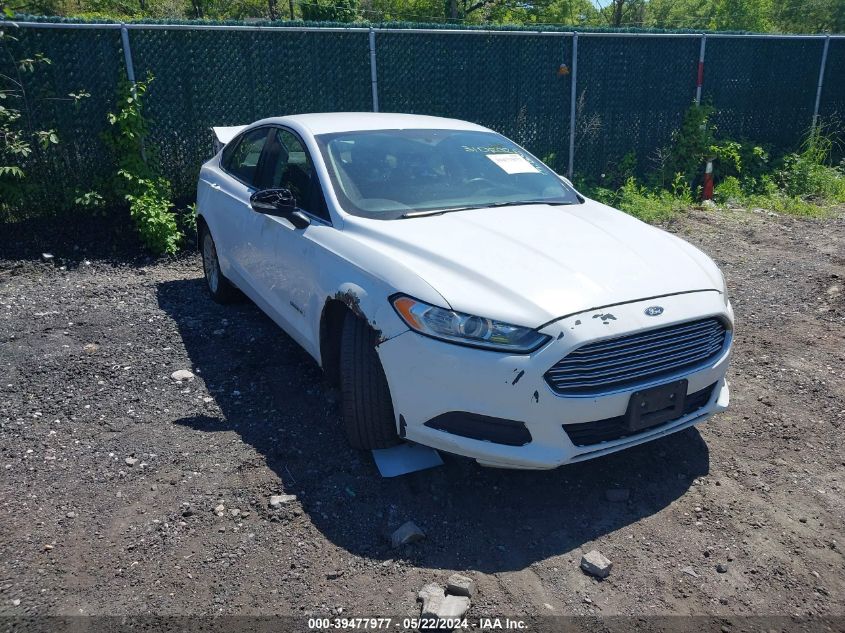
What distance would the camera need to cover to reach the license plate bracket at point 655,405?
3125 mm

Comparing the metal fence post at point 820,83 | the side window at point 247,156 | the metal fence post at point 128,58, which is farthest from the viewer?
the metal fence post at point 820,83

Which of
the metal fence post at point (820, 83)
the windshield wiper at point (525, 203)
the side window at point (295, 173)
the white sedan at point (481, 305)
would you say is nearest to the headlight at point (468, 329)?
the white sedan at point (481, 305)

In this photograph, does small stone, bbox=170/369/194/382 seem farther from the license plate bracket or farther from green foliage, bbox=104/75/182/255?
green foliage, bbox=104/75/182/255

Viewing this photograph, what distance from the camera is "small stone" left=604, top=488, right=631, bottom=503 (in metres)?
3.36

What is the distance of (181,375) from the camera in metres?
4.68

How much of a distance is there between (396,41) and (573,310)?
6.61 m

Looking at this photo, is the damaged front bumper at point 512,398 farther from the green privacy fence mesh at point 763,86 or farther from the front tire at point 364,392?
the green privacy fence mesh at point 763,86

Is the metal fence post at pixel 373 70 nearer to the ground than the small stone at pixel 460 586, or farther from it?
farther from it

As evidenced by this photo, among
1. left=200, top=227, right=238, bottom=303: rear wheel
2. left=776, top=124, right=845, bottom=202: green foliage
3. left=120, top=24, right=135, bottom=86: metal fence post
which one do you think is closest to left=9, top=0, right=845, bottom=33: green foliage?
left=776, top=124, right=845, bottom=202: green foliage

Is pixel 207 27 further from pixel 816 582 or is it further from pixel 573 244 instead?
pixel 816 582

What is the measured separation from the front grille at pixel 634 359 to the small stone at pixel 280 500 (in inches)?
52.1

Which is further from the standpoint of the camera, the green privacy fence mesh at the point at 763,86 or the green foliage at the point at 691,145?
the green privacy fence mesh at the point at 763,86

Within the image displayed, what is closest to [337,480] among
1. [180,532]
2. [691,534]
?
[180,532]

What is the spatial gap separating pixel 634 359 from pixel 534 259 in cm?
66
